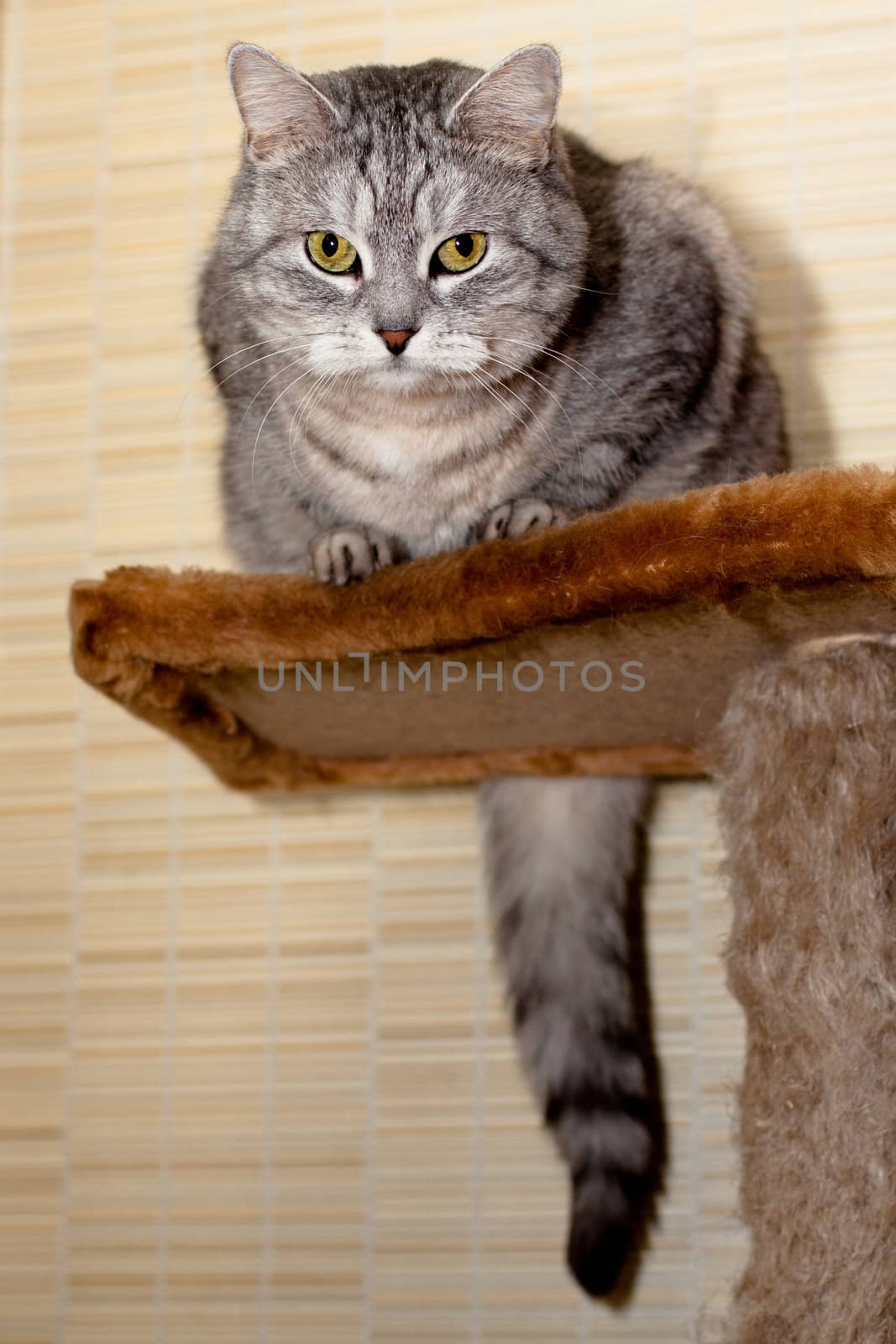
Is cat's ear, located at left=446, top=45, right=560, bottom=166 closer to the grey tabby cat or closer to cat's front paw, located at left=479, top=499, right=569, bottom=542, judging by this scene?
the grey tabby cat

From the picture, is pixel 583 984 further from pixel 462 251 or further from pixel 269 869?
pixel 462 251

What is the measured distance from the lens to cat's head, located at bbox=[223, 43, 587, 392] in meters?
1.10

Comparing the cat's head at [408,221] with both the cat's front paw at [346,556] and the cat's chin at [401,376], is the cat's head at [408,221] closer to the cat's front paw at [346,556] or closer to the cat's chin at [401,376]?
the cat's chin at [401,376]

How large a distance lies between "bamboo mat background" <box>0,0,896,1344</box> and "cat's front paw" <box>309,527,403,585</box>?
1.53 ft

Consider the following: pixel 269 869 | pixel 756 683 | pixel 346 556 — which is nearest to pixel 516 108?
pixel 346 556

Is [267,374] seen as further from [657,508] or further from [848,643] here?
[848,643]

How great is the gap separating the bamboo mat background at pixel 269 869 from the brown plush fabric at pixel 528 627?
21 centimetres

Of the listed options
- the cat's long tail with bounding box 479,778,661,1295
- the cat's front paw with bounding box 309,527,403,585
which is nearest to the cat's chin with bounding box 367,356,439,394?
the cat's front paw with bounding box 309,527,403,585

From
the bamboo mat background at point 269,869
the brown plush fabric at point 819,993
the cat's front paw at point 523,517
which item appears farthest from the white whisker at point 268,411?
the brown plush fabric at point 819,993

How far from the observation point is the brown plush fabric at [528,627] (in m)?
0.99

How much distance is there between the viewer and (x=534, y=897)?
4.57 feet

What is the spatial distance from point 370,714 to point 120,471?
0.62 meters

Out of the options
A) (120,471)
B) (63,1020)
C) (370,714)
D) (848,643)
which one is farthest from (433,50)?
(63,1020)

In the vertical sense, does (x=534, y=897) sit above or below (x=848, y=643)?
below
